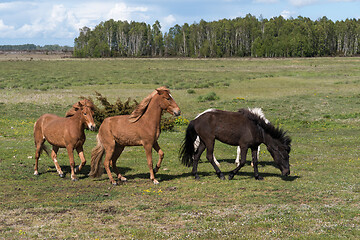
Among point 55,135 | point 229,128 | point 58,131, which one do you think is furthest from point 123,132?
point 229,128

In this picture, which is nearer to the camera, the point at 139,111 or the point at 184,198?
the point at 184,198

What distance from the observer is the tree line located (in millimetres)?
138875

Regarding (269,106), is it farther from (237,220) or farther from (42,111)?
(237,220)

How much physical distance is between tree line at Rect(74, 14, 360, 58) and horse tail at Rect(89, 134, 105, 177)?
12956 centimetres

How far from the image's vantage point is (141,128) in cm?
1202

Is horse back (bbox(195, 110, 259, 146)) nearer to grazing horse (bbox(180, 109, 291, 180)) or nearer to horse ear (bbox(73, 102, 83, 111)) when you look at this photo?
grazing horse (bbox(180, 109, 291, 180))

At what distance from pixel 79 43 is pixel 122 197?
166671 mm

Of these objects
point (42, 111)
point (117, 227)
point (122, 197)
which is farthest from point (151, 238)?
point (42, 111)

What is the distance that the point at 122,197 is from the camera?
10.7 m

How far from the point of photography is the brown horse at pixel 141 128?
12000mm

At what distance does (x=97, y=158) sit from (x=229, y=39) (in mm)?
149054

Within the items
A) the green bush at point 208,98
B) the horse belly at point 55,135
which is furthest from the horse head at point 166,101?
the green bush at point 208,98

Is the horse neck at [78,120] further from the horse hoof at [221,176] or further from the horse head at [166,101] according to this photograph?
the horse hoof at [221,176]

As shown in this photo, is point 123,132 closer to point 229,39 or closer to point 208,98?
point 208,98
